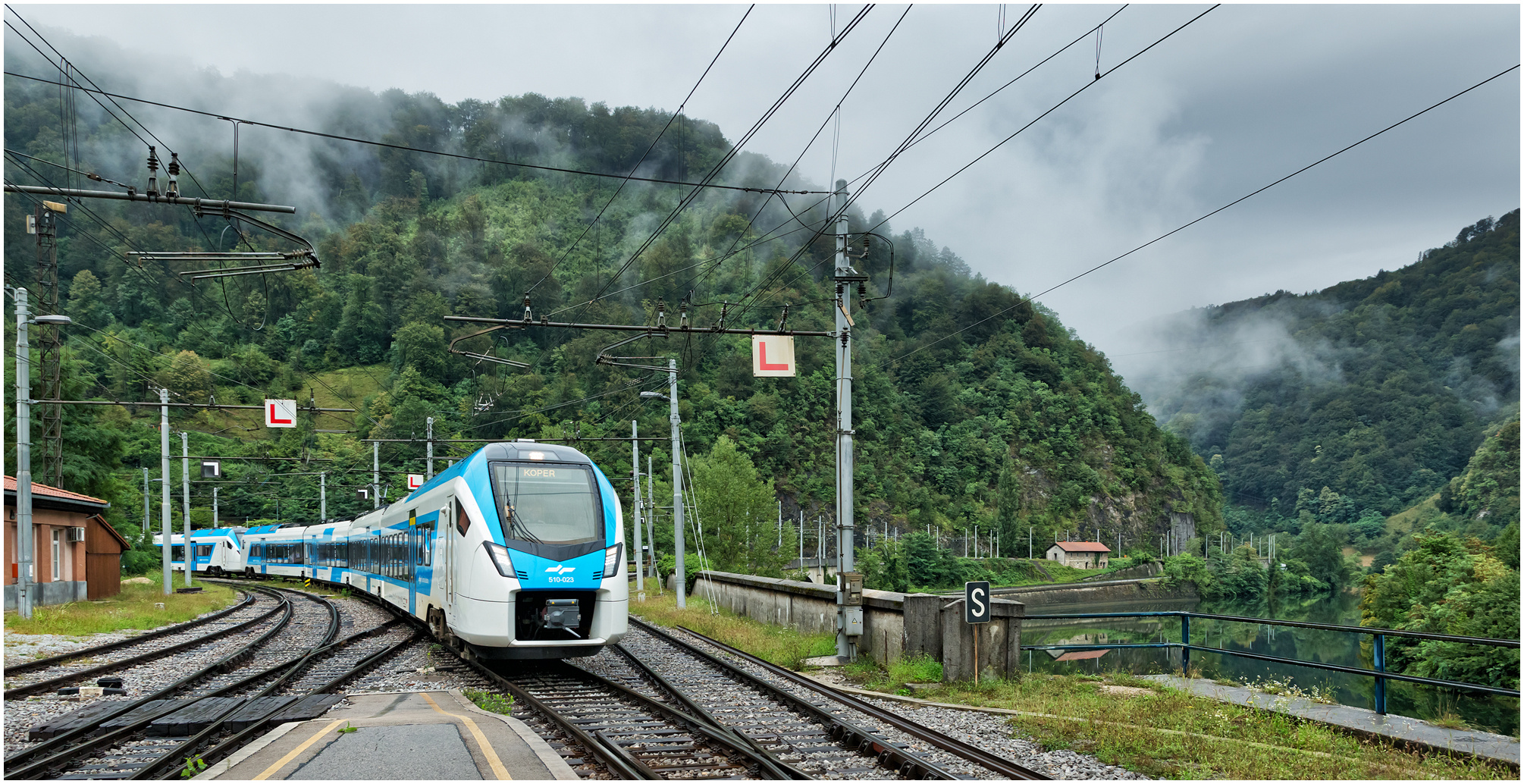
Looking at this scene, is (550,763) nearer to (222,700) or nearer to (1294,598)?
(222,700)

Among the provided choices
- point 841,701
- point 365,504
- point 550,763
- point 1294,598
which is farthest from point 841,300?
point 1294,598

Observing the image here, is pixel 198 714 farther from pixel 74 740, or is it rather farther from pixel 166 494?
pixel 166 494

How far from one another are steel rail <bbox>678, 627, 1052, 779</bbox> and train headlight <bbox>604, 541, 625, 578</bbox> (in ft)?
9.00

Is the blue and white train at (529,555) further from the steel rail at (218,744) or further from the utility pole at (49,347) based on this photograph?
the utility pole at (49,347)

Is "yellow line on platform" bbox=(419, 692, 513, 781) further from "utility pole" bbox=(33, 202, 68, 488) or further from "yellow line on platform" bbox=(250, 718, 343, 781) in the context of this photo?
"utility pole" bbox=(33, 202, 68, 488)

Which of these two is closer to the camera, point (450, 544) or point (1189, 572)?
point (450, 544)

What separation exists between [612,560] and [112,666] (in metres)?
7.69

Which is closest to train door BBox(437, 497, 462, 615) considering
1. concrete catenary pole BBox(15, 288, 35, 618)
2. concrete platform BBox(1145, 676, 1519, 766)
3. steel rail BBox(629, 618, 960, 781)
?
steel rail BBox(629, 618, 960, 781)

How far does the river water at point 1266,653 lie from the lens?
22.3m

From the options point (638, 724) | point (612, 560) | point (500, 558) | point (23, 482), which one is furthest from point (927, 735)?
point (23, 482)

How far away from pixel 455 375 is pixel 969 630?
99.8 metres

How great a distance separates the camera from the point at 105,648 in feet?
57.9

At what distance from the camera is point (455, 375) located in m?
107

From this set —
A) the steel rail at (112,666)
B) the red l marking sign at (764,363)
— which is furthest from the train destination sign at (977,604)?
the steel rail at (112,666)
